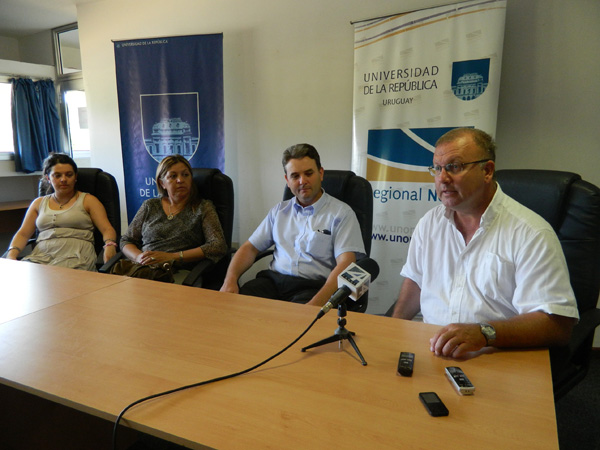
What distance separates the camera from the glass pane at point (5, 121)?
468 cm

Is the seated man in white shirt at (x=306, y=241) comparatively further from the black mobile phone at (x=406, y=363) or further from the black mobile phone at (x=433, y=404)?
the black mobile phone at (x=433, y=404)

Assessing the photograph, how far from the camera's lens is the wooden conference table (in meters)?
0.80

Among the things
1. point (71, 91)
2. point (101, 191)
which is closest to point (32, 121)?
point (71, 91)

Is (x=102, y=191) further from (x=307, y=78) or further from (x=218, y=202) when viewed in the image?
(x=307, y=78)

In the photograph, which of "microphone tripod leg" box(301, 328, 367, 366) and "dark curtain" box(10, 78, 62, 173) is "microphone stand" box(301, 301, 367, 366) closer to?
"microphone tripod leg" box(301, 328, 367, 366)

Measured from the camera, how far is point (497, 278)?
126cm

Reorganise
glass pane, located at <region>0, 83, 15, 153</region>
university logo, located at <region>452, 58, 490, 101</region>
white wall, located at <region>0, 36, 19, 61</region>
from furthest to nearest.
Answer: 1. white wall, located at <region>0, 36, 19, 61</region>
2. glass pane, located at <region>0, 83, 15, 153</region>
3. university logo, located at <region>452, 58, 490, 101</region>

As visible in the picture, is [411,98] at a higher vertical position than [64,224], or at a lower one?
higher

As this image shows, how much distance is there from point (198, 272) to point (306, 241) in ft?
2.01

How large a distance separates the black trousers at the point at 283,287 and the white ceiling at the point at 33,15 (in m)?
3.67

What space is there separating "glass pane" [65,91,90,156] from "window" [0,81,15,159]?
60 cm

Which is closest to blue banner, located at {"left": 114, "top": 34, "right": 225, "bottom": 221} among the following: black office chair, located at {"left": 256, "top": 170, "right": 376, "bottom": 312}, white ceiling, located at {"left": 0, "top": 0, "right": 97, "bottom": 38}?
white ceiling, located at {"left": 0, "top": 0, "right": 97, "bottom": 38}

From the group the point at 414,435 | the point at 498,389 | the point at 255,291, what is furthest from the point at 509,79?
the point at 414,435

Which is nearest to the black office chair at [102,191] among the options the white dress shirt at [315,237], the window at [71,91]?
the white dress shirt at [315,237]
